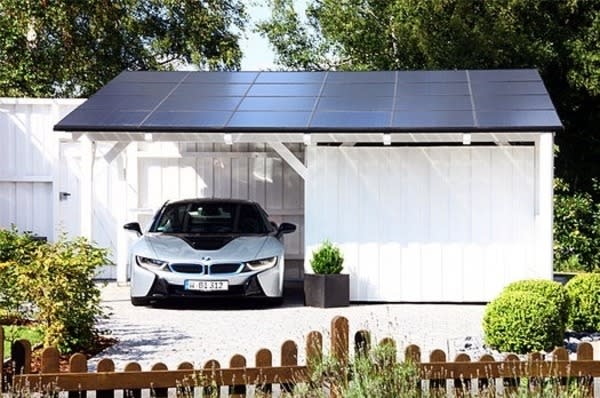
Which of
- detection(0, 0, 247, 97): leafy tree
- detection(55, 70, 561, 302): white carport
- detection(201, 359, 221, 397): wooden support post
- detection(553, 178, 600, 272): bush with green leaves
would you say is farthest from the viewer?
detection(0, 0, 247, 97): leafy tree

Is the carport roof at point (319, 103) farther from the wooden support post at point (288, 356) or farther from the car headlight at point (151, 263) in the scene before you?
the wooden support post at point (288, 356)

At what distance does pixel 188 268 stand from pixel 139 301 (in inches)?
42.3

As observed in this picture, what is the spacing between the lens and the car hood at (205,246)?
43.5 feet

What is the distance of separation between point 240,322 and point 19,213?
701 centimetres

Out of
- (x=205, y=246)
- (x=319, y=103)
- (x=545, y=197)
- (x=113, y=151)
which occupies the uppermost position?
(x=319, y=103)

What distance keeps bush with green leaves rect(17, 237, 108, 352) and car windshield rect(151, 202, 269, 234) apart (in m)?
4.61

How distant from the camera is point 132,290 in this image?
13.5m

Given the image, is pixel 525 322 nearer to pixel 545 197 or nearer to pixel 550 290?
pixel 550 290

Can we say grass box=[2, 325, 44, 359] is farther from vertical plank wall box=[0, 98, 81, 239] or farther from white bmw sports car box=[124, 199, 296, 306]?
vertical plank wall box=[0, 98, 81, 239]

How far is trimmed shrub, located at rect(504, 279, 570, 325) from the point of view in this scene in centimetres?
1014

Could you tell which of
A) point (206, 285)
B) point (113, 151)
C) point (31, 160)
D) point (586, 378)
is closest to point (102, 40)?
point (31, 160)

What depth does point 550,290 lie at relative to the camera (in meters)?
10.2

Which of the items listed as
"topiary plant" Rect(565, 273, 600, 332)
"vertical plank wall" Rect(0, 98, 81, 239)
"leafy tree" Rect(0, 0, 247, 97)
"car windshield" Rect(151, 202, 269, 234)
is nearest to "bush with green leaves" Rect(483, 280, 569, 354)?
"topiary plant" Rect(565, 273, 600, 332)

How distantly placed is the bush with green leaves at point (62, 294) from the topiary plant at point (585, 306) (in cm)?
533
